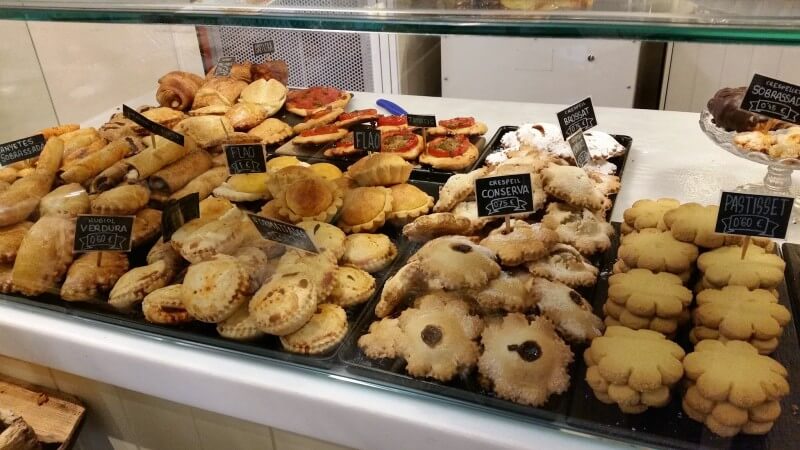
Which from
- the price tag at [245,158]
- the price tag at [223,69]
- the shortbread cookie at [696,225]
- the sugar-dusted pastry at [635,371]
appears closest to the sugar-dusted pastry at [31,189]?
the price tag at [245,158]

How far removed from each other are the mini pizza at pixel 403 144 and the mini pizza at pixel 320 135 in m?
0.14

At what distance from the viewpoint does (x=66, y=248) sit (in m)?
1.29

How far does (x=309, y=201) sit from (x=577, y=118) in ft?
1.94

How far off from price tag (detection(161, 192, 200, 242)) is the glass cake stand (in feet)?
3.56

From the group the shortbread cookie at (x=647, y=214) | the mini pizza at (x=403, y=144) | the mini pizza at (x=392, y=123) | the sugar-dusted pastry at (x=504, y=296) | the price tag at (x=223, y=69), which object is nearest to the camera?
the sugar-dusted pastry at (x=504, y=296)

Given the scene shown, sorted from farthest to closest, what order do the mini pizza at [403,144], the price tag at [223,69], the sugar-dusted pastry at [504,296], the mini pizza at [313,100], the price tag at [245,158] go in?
1. the price tag at [223,69]
2. the mini pizza at [313,100]
3. the mini pizza at [403,144]
4. the price tag at [245,158]
5. the sugar-dusted pastry at [504,296]

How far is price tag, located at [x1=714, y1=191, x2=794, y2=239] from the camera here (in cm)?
90

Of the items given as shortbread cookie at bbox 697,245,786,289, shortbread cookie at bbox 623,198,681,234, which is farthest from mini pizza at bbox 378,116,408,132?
shortbread cookie at bbox 697,245,786,289

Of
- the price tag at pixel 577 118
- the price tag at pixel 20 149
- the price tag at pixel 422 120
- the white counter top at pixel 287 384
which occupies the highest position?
the price tag at pixel 577 118

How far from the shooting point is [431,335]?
1.00 metres

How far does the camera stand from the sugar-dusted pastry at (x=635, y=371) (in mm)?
872

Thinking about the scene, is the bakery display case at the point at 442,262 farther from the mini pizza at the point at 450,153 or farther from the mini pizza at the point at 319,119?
the mini pizza at the point at 319,119

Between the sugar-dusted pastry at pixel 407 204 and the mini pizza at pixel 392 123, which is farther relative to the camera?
the mini pizza at pixel 392 123

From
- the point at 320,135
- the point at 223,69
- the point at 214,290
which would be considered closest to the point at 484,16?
the point at 214,290
